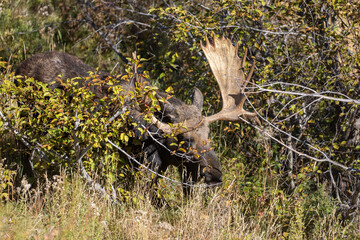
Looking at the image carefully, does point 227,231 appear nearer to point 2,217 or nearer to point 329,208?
point 329,208

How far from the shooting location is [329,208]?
619 centimetres

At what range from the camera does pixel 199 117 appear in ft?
21.0

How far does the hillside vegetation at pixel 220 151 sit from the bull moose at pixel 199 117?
22 cm

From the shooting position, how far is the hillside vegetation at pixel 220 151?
5.36 metres

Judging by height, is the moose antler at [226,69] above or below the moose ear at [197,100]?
above

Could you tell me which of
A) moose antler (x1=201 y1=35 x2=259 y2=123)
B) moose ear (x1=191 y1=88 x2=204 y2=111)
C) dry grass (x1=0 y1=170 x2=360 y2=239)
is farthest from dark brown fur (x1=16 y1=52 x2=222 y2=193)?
moose antler (x1=201 y1=35 x2=259 y2=123)

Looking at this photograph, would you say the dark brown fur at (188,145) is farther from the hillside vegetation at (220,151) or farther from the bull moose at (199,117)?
the hillside vegetation at (220,151)

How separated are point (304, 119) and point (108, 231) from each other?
3.66 metres

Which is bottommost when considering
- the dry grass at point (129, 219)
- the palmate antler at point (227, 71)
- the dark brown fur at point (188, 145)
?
the dry grass at point (129, 219)

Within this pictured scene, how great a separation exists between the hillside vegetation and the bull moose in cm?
22

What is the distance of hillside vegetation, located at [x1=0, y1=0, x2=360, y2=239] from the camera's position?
5.36 metres

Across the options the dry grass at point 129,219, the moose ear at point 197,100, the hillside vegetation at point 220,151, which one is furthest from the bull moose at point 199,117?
the dry grass at point 129,219

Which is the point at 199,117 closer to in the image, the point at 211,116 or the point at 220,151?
the point at 211,116

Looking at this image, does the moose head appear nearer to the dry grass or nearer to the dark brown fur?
the dark brown fur
